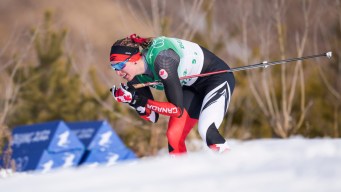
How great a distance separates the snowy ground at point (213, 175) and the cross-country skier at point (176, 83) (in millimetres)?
2048

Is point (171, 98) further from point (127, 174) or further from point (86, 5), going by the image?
point (86, 5)

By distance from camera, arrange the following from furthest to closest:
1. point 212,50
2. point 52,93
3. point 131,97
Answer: point 52,93, point 212,50, point 131,97

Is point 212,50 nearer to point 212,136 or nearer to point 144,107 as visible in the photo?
point 144,107

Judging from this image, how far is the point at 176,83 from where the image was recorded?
5141 mm

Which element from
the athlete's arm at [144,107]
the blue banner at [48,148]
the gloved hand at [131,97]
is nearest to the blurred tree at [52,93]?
the blue banner at [48,148]

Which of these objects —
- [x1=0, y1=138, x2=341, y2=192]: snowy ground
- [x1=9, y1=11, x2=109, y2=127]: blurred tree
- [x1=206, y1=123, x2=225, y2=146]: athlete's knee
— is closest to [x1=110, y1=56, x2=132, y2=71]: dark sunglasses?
[x1=206, y1=123, x2=225, y2=146]: athlete's knee

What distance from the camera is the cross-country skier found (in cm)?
522

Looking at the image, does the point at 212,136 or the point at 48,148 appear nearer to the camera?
the point at 212,136

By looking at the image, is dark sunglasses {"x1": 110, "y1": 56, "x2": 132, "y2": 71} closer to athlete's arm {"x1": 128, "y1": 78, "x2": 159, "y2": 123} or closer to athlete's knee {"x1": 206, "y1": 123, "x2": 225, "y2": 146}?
athlete's arm {"x1": 128, "y1": 78, "x2": 159, "y2": 123}

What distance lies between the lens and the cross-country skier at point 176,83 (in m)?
5.22

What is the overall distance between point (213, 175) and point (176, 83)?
2.35 m

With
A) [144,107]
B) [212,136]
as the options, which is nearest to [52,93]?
[144,107]

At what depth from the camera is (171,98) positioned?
5191 mm

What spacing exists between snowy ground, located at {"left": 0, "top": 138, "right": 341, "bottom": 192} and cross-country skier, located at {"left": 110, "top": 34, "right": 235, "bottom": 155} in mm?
2048
